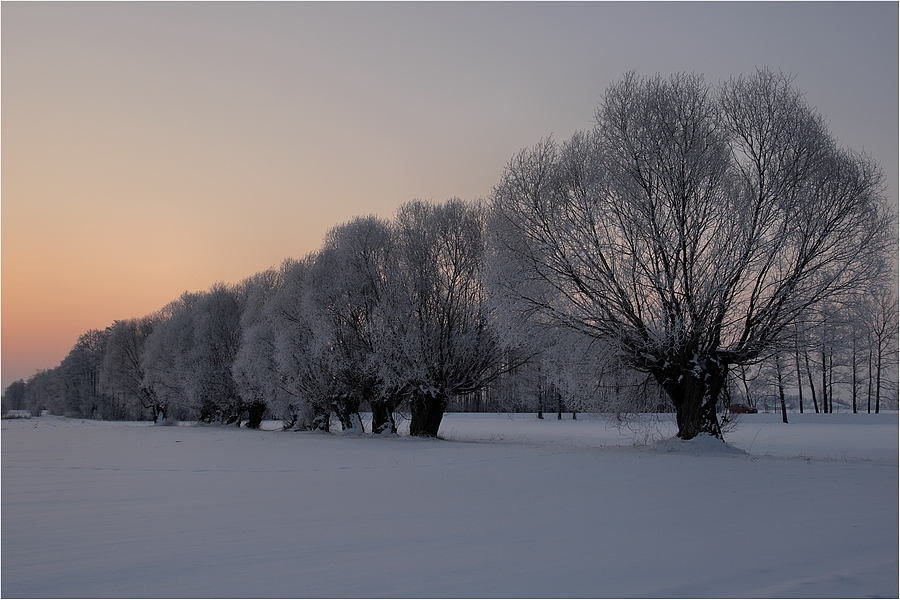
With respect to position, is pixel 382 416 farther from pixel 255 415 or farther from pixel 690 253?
pixel 255 415

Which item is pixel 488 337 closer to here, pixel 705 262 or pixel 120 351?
pixel 705 262

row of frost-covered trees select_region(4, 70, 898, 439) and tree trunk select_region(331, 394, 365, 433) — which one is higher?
row of frost-covered trees select_region(4, 70, 898, 439)

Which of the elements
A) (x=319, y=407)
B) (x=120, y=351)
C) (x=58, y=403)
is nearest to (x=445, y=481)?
(x=319, y=407)

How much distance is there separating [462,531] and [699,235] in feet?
37.9

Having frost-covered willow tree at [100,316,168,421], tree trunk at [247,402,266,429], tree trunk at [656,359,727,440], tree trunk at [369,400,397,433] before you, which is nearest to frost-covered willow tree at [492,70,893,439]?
tree trunk at [656,359,727,440]

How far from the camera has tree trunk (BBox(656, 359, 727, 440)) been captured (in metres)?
15.8

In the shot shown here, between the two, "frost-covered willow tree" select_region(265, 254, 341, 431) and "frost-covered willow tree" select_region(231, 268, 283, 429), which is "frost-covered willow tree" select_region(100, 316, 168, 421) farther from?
"frost-covered willow tree" select_region(265, 254, 341, 431)

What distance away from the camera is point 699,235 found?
1556 cm

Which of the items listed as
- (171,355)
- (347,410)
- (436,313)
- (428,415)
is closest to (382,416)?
(347,410)

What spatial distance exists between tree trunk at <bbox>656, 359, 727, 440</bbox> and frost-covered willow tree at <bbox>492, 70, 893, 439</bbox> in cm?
4

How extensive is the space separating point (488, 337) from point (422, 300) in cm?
331

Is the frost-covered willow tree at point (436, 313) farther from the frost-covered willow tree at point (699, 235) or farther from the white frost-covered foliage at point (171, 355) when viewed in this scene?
the white frost-covered foliage at point (171, 355)

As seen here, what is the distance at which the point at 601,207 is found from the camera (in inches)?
635

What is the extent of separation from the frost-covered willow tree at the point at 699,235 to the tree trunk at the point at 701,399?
0.12 feet
